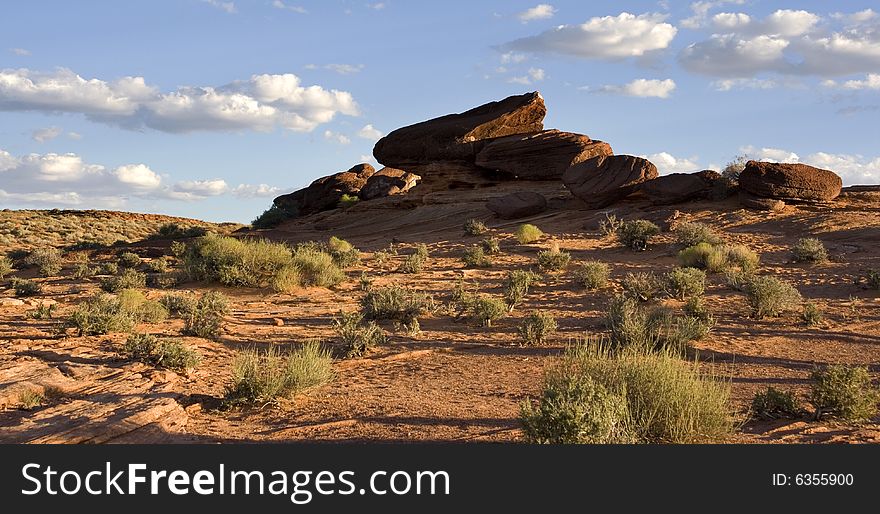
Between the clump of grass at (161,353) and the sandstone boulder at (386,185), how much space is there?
31.4 m

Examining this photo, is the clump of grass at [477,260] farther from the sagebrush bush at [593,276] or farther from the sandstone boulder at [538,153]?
Answer: the sandstone boulder at [538,153]

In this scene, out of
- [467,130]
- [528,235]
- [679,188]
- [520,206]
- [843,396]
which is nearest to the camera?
[843,396]

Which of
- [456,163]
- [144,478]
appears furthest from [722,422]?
[456,163]

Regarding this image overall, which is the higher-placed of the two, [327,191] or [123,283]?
[327,191]

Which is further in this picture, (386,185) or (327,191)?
(327,191)

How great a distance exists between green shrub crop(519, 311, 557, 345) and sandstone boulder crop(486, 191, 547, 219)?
55.3 feet

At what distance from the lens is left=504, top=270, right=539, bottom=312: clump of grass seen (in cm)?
1491

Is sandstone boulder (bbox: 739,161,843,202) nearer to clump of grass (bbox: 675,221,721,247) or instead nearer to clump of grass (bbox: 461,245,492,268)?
clump of grass (bbox: 675,221,721,247)

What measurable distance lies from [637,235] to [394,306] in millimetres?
10415

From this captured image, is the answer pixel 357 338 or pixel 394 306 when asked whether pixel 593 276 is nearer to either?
pixel 394 306

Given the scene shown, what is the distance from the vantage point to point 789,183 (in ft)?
82.0

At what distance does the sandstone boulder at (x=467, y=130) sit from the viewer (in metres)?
35.9

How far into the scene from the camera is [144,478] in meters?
5.22

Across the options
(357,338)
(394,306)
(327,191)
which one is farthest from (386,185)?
(357,338)
